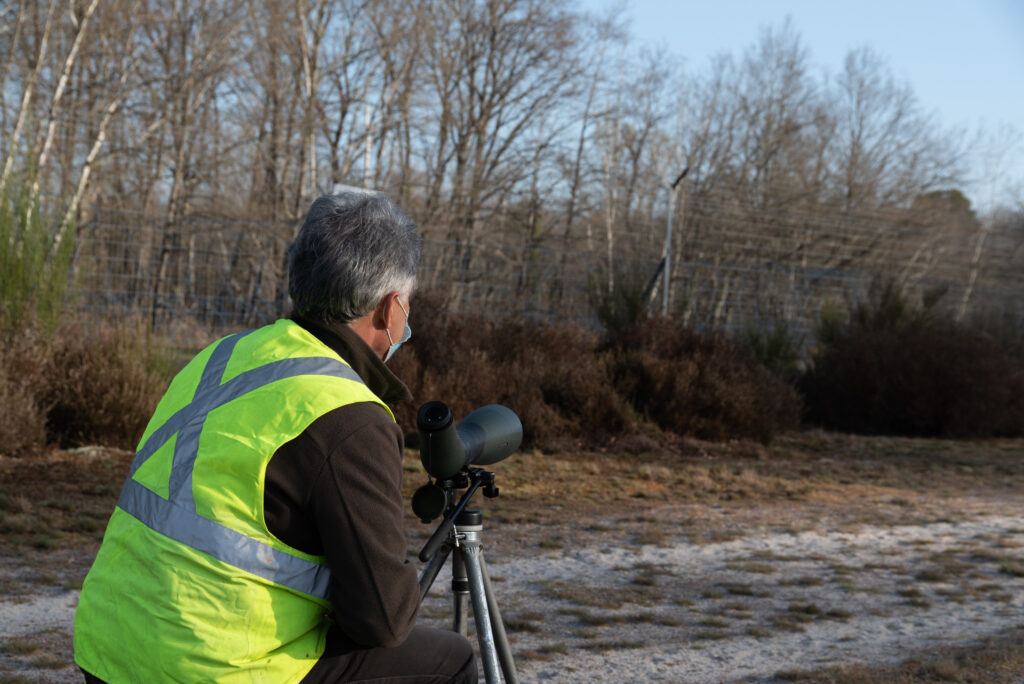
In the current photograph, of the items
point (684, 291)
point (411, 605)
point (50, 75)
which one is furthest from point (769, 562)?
point (50, 75)

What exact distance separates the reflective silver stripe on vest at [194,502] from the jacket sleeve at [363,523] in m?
→ 0.07

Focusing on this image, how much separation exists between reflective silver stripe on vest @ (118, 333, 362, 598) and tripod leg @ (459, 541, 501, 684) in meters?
0.64

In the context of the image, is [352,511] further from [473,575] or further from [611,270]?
[611,270]

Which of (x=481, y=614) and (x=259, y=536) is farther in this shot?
(x=481, y=614)

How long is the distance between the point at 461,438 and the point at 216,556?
833mm

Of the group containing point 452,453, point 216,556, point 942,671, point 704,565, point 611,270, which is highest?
point 611,270

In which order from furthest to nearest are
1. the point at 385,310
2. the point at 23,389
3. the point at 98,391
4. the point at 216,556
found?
the point at 98,391 < the point at 23,389 < the point at 385,310 < the point at 216,556

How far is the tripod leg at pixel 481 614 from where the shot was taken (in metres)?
2.30

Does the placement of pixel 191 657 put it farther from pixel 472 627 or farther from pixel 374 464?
pixel 472 627

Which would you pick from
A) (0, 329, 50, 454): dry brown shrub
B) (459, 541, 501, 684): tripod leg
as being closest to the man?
(459, 541, 501, 684): tripod leg

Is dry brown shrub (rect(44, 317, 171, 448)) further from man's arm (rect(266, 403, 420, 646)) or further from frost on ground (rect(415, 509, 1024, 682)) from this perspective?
man's arm (rect(266, 403, 420, 646))

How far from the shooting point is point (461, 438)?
2.40 metres

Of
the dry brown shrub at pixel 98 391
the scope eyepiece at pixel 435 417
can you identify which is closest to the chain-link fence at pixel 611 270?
the dry brown shrub at pixel 98 391

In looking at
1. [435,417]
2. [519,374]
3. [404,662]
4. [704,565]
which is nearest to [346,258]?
[435,417]
